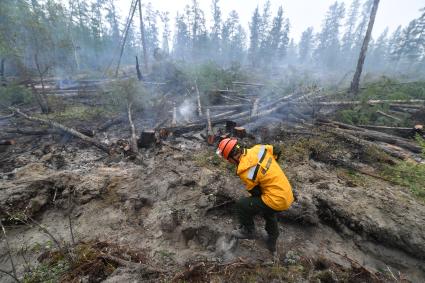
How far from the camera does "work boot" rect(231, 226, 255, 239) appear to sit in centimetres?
353

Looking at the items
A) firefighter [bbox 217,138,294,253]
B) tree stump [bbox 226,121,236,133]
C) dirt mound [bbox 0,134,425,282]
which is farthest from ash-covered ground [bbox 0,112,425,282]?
tree stump [bbox 226,121,236,133]

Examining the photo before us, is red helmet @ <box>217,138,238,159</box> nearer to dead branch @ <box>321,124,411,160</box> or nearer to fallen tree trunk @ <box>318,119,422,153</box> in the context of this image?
dead branch @ <box>321,124,411,160</box>

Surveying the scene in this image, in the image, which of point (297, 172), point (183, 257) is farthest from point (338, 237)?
point (183, 257)

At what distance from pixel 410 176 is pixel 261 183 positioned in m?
4.32

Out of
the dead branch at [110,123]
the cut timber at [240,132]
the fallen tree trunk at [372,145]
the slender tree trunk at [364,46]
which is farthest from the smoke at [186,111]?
the slender tree trunk at [364,46]

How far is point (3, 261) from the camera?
11.0 feet

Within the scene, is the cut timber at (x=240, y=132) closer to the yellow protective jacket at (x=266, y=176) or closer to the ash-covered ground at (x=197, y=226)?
the ash-covered ground at (x=197, y=226)

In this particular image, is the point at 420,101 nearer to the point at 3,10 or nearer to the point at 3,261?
the point at 3,261

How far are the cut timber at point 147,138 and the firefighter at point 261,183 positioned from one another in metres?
4.69

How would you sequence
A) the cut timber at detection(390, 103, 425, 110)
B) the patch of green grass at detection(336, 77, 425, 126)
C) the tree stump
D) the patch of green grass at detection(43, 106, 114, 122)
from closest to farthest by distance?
the tree stump < the patch of green grass at detection(336, 77, 425, 126) < the cut timber at detection(390, 103, 425, 110) < the patch of green grass at detection(43, 106, 114, 122)

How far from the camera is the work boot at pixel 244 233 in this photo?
353 cm

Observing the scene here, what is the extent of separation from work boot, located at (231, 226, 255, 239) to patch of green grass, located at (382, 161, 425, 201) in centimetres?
362

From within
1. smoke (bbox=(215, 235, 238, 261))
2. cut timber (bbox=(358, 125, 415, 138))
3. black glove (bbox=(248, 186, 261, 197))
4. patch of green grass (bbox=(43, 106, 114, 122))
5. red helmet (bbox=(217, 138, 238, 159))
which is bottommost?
smoke (bbox=(215, 235, 238, 261))

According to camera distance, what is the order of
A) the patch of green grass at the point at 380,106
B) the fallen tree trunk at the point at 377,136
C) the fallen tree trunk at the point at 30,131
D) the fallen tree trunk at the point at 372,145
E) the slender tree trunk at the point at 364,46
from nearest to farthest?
1. the fallen tree trunk at the point at 372,145
2. the fallen tree trunk at the point at 377,136
3. the fallen tree trunk at the point at 30,131
4. the patch of green grass at the point at 380,106
5. the slender tree trunk at the point at 364,46
